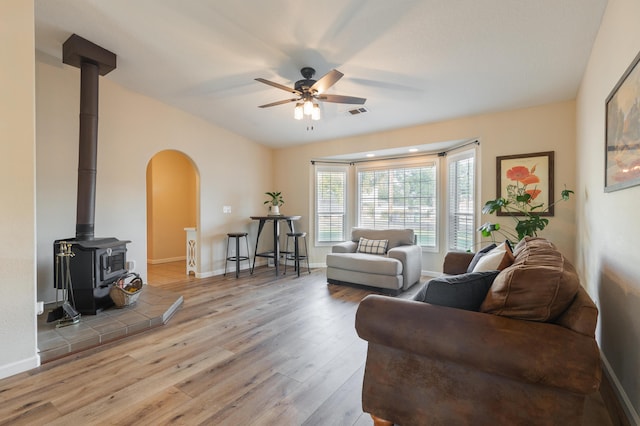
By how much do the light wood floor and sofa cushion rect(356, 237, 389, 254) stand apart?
159 cm

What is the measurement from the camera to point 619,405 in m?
1.76

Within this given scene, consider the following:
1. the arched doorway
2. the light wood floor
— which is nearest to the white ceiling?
the arched doorway

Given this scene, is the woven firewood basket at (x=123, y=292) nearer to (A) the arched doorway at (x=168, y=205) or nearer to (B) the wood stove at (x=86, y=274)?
(B) the wood stove at (x=86, y=274)

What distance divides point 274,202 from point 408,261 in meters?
2.90

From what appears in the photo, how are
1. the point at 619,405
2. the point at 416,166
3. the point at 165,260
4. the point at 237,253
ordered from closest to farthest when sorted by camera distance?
1. the point at 619,405
2. the point at 237,253
3. the point at 416,166
4. the point at 165,260

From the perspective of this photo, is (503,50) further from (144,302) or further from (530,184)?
(144,302)

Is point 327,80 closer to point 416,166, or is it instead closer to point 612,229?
point 612,229

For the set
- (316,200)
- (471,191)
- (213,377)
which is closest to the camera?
(213,377)

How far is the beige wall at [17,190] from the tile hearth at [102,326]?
0.20 m

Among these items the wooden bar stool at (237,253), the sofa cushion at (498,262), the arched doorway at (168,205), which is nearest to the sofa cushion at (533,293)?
the sofa cushion at (498,262)

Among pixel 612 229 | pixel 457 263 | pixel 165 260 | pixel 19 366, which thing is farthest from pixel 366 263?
pixel 165 260

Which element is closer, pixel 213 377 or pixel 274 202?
pixel 213 377

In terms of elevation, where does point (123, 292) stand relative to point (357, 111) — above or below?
below

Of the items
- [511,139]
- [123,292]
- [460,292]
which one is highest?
[511,139]
